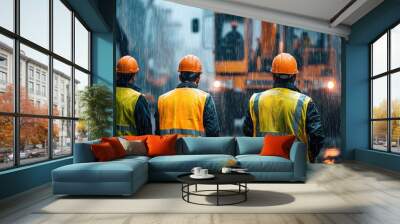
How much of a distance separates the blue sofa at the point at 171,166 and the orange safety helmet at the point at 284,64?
7.13 ft

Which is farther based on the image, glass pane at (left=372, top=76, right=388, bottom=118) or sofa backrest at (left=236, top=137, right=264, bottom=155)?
glass pane at (left=372, top=76, right=388, bottom=118)

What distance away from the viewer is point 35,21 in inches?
219

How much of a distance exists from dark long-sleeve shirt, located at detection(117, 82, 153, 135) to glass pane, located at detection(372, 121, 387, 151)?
15.8ft

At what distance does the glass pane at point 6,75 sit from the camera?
4641 millimetres

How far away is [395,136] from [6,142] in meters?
6.82

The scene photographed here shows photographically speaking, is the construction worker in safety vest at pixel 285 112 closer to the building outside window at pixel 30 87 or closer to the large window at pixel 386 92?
the large window at pixel 386 92

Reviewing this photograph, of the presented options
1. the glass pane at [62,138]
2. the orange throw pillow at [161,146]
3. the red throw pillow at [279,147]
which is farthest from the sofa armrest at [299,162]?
the glass pane at [62,138]

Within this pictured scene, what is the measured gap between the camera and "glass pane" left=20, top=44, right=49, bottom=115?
204 inches

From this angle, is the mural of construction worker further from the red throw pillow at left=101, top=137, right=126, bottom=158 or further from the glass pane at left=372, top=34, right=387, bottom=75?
the red throw pillow at left=101, top=137, right=126, bottom=158

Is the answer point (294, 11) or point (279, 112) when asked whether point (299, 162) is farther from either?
point (294, 11)

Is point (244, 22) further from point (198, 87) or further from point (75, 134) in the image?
point (75, 134)

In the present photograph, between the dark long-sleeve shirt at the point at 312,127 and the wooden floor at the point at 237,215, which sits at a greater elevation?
the dark long-sleeve shirt at the point at 312,127

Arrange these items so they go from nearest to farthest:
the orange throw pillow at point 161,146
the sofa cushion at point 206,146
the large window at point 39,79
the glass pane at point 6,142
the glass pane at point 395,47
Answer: the glass pane at point 6,142, the large window at point 39,79, the orange throw pillow at point 161,146, the sofa cushion at point 206,146, the glass pane at point 395,47

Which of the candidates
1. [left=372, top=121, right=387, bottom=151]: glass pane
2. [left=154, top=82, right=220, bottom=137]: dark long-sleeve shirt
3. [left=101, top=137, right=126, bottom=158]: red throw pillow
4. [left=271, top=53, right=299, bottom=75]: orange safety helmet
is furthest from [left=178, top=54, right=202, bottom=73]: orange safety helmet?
[left=372, top=121, right=387, bottom=151]: glass pane
